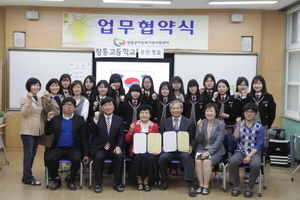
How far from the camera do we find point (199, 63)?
6.62 meters

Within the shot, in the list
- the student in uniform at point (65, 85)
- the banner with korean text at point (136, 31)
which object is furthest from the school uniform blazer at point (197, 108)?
the banner with korean text at point (136, 31)

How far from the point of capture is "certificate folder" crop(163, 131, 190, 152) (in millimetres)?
4445

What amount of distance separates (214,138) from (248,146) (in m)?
0.45

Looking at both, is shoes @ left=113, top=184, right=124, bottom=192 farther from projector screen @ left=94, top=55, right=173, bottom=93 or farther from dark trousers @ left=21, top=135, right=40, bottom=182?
projector screen @ left=94, top=55, right=173, bottom=93

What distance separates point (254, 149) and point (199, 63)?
2.71m

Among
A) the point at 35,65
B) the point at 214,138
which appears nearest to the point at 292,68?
the point at 214,138

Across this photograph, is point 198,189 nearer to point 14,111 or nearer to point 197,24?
point 197,24

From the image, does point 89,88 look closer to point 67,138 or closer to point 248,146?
point 67,138

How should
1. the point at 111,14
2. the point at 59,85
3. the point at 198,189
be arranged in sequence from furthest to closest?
the point at 111,14 → the point at 59,85 → the point at 198,189

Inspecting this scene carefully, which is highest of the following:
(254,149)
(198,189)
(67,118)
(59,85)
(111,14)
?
(111,14)

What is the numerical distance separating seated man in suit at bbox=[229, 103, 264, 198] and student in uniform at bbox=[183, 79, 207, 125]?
0.64m

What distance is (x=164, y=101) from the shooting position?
195 inches

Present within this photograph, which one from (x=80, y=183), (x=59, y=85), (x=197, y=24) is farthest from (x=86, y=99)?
(x=197, y=24)

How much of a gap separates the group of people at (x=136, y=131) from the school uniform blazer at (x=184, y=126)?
0.5 inches
